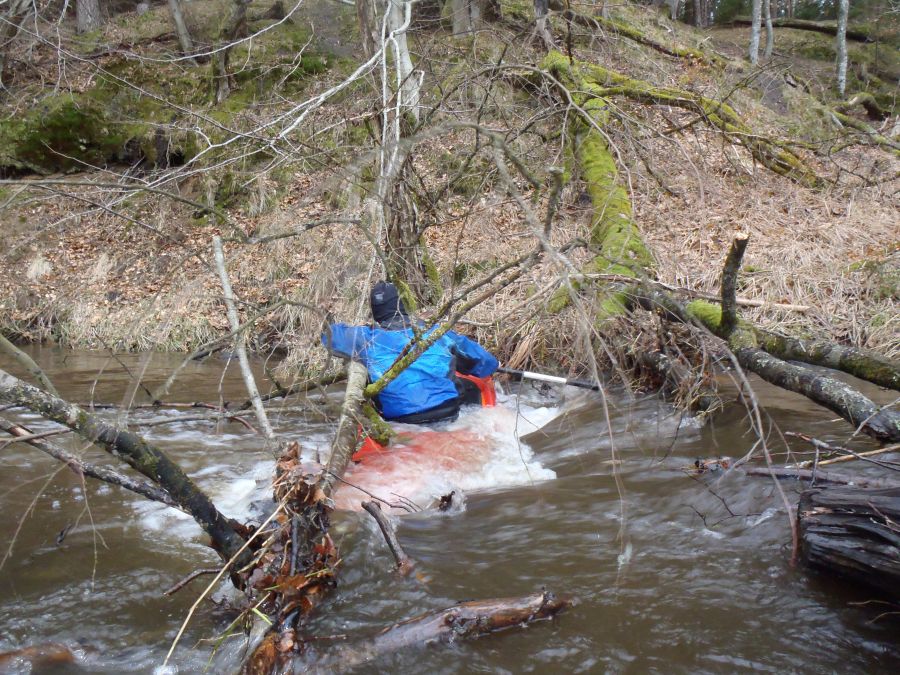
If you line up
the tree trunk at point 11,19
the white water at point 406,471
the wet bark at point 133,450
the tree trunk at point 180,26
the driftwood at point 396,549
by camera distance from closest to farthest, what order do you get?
the wet bark at point 133,450, the driftwood at point 396,549, the white water at point 406,471, the tree trunk at point 11,19, the tree trunk at point 180,26

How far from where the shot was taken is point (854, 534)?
2773 millimetres

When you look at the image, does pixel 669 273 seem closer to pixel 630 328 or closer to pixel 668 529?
pixel 630 328

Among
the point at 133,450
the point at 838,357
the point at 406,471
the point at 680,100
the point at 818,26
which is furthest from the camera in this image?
the point at 818,26

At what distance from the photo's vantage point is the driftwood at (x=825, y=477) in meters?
3.16

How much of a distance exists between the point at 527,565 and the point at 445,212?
458 cm

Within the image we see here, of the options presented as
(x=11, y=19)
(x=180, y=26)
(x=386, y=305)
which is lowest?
(x=386, y=305)

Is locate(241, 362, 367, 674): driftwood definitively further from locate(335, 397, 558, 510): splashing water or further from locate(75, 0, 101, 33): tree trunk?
locate(75, 0, 101, 33): tree trunk

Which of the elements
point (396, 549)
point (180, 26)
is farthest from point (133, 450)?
point (180, 26)

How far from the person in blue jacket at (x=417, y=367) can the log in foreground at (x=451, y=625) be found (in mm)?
2628

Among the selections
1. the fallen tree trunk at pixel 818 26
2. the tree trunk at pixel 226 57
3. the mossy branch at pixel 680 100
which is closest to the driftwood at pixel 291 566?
the mossy branch at pixel 680 100

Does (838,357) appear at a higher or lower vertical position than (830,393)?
higher

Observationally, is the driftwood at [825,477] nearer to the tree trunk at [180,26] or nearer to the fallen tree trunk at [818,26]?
the tree trunk at [180,26]

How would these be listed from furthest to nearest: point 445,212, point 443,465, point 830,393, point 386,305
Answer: point 445,212
point 386,305
point 443,465
point 830,393

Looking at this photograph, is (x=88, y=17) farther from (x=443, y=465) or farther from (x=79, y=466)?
(x=79, y=466)
